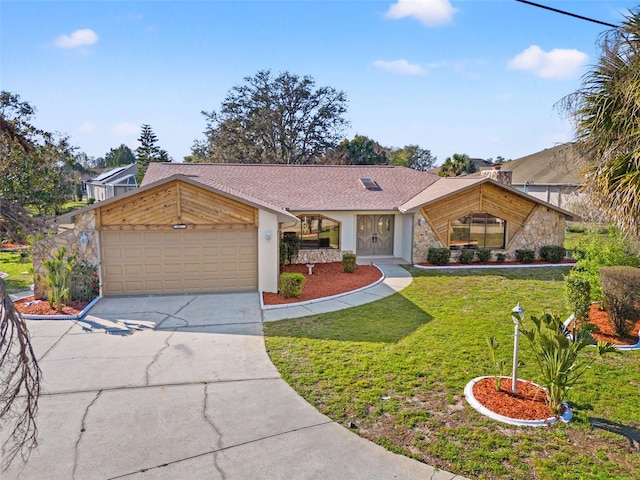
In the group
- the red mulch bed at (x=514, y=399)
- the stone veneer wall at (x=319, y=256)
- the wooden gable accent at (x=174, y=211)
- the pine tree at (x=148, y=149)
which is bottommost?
the red mulch bed at (x=514, y=399)

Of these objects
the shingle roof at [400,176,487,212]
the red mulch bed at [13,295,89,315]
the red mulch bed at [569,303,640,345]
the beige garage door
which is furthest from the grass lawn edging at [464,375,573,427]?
the shingle roof at [400,176,487,212]

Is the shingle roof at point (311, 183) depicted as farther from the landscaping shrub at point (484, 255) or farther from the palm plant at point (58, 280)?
the palm plant at point (58, 280)

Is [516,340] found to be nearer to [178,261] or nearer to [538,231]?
[178,261]

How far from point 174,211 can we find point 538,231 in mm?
15632

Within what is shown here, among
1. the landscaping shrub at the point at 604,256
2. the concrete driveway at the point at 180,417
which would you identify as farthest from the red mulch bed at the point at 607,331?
the concrete driveway at the point at 180,417

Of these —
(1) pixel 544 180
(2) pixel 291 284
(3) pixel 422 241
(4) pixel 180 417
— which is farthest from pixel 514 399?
(1) pixel 544 180

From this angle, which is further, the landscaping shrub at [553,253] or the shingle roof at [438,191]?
the landscaping shrub at [553,253]

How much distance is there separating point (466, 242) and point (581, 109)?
1012 centimetres

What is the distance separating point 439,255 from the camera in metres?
18.5

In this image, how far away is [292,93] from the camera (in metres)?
45.3

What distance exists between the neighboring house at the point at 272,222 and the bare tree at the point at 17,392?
470 cm

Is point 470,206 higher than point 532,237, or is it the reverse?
point 470,206

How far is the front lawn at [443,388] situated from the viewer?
5371 millimetres

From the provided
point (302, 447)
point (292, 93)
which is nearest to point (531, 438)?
point (302, 447)
